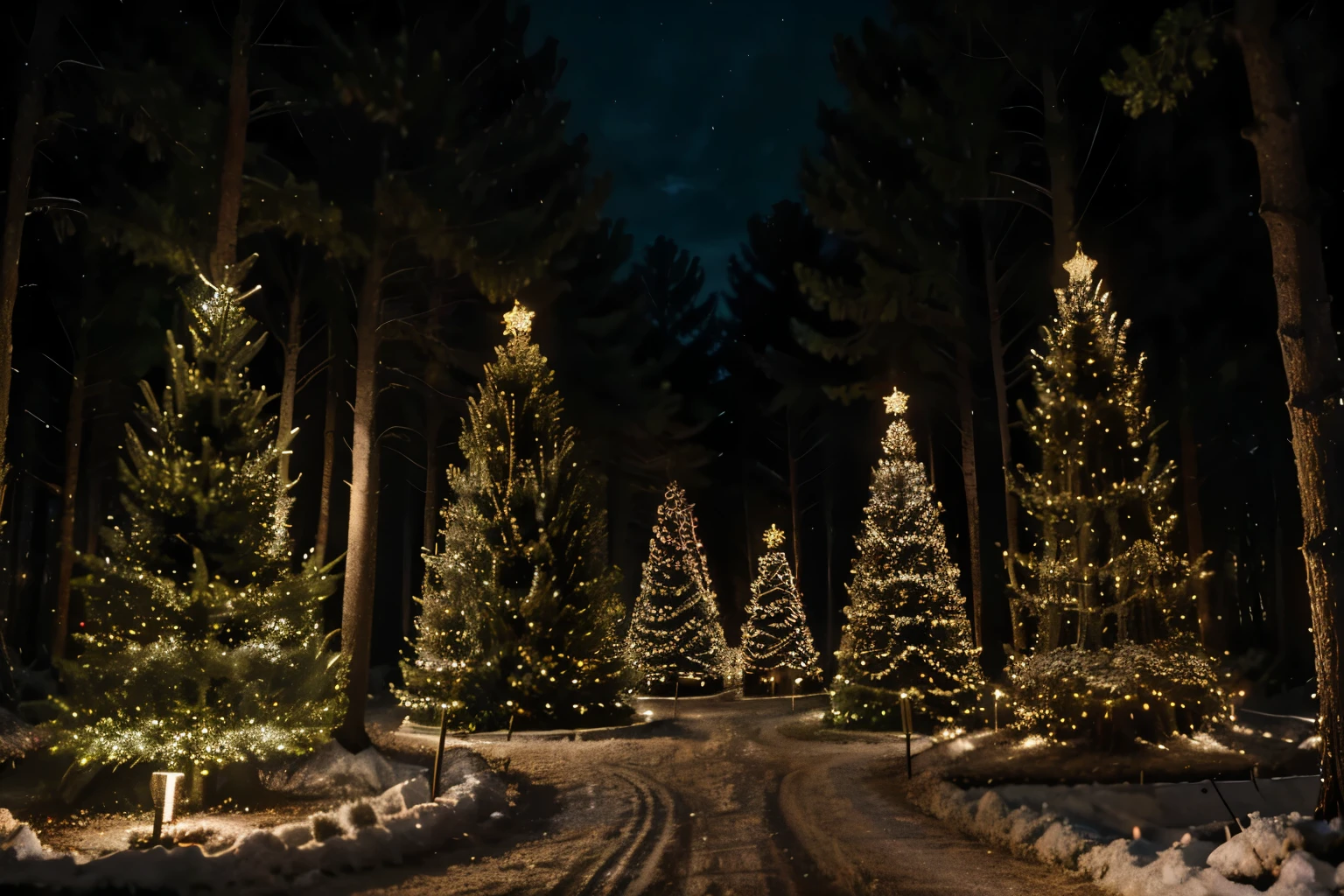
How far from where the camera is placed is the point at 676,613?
2928cm

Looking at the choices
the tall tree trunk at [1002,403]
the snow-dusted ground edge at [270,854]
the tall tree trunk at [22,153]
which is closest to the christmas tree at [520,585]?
the tall tree trunk at [1002,403]

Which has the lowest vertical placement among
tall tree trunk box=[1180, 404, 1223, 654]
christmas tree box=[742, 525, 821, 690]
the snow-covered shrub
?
the snow-covered shrub

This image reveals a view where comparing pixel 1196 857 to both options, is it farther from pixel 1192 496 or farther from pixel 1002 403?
pixel 1192 496

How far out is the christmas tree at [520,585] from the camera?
63.9 ft

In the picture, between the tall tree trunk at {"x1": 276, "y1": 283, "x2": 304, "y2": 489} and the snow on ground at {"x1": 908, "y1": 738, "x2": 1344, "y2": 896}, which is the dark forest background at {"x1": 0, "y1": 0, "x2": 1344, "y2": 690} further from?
the snow on ground at {"x1": 908, "y1": 738, "x2": 1344, "y2": 896}

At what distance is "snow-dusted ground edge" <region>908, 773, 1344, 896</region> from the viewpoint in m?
6.38

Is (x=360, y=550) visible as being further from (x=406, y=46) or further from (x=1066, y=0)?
(x=1066, y=0)

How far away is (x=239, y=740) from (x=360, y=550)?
258 inches

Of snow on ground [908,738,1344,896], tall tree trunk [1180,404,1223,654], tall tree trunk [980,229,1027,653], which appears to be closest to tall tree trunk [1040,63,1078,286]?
tall tree trunk [980,229,1027,653]

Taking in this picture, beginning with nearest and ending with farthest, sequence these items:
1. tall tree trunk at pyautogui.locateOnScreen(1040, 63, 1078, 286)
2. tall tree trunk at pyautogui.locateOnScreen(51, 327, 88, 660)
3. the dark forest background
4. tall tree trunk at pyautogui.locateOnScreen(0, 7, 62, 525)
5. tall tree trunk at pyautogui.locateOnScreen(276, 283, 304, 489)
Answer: tall tree trunk at pyautogui.locateOnScreen(0, 7, 62, 525)
the dark forest background
tall tree trunk at pyautogui.locateOnScreen(1040, 63, 1078, 286)
tall tree trunk at pyautogui.locateOnScreen(276, 283, 304, 489)
tall tree trunk at pyautogui.locateOnScreen(51, 327, 88, 660)

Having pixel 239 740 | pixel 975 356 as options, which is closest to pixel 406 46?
pixel 239 740

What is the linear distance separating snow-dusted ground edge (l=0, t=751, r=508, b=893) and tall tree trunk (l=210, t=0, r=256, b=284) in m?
7.75

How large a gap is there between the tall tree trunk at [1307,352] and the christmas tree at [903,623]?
10749 mm

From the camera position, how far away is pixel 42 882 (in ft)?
22.6
